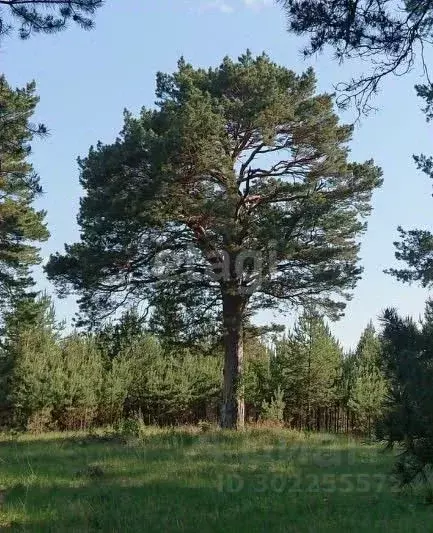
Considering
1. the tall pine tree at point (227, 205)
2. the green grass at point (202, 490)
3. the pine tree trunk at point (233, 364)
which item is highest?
the tall pine tree at point (227, 205)

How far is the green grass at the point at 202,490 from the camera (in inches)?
288

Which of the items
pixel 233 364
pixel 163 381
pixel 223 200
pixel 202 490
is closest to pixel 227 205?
pixel 223 200

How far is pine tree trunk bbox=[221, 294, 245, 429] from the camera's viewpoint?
19.5 metres

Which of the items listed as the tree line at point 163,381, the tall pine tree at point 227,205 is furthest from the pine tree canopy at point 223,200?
the tree line at point 163,381

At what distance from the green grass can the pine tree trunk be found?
163 inches

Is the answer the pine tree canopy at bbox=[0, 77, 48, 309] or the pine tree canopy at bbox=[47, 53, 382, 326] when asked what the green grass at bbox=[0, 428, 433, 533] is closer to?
the pine tree canopy at bbox=[47, 53, 382, 326]

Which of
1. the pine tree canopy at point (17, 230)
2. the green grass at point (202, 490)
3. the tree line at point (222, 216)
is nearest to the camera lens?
the green grass at point (202, 490)

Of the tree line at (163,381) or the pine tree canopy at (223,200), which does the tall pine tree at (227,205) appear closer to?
the pine tree canopy at (223,200)

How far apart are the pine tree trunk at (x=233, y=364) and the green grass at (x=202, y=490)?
4.14 meters

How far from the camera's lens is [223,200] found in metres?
17.9

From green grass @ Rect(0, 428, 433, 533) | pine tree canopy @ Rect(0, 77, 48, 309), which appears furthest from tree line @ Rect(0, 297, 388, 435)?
green grass @ Rect(0, 428, 433, 533)

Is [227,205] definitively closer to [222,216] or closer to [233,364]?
[222,216]

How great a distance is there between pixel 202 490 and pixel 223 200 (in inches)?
390

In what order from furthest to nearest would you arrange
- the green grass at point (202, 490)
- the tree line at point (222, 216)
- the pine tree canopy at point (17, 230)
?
the pine tree canopy at point (17, 230) → the tree line at point (222, 216) → the green grass at point (202, 490)
